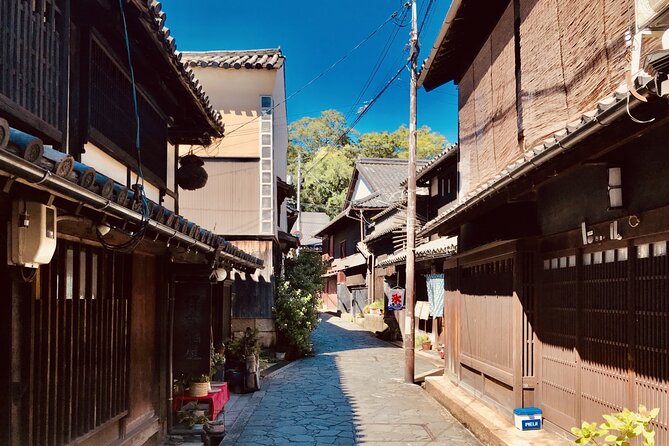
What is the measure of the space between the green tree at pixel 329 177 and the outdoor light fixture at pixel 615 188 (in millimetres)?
60153

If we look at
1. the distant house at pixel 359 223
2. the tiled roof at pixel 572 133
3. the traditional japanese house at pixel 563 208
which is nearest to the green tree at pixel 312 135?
the distant house at pixel 359 223

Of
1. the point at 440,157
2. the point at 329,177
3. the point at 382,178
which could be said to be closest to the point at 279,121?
the point at 440,157

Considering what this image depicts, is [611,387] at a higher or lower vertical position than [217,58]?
lower

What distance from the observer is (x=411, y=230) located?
18953 millimetres

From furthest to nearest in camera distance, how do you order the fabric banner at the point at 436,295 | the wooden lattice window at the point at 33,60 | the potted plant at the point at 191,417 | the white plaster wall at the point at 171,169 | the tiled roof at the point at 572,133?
1. the fabric banner at the point at 436,295
2. the white plaster wall at the point at 171,169
3. the potted plant at the point at 191,417
4. the wooden lattice window at the point at 33,60
5. the tiled roof at the point at 572,133

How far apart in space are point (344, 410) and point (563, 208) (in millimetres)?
7832

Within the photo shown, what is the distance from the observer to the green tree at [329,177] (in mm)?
69062

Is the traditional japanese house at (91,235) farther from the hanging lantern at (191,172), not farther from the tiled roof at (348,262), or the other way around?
the tiled roof at (348,262)

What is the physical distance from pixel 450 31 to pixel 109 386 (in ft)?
34.6

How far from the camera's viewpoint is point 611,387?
8039 millimetres

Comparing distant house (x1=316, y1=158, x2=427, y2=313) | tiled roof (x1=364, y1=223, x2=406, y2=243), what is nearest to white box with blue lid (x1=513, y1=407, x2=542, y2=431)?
tiled roof (x1=364, y1=223, x2=406, y2=243)

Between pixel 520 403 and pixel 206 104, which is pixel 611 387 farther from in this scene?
pixel 206 104

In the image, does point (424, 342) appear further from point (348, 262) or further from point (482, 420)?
point (348, 262)

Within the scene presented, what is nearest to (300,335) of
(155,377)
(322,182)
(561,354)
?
(155,377)
